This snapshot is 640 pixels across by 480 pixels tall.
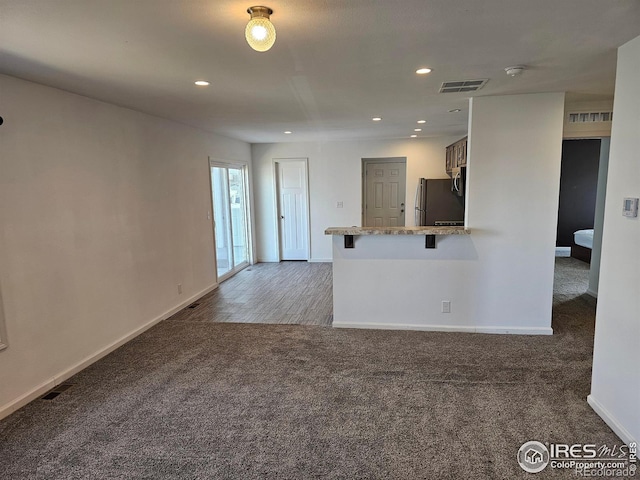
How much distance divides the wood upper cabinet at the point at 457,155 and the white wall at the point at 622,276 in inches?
115

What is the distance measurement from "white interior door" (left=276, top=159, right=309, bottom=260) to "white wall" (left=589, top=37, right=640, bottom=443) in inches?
209

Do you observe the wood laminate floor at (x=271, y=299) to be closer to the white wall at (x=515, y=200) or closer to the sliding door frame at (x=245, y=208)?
the sliding door frame at (x=245, y=208)

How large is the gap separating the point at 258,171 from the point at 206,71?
185 inches

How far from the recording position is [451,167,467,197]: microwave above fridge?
5.30 meters

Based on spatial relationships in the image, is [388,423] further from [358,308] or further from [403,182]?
[403,182]

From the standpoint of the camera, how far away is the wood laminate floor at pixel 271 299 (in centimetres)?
429

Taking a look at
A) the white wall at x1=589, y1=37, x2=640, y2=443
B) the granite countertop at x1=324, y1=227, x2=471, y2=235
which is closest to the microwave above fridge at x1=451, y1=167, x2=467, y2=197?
the granite countertop at x1=324, y1=227, x2=471, y2=235

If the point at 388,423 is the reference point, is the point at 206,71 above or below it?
above

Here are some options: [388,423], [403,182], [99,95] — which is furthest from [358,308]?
[403,182]

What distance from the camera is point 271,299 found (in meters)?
5.00

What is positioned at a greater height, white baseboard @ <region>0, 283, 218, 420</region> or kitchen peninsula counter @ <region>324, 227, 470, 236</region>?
kitchen peninsula counter @ <region>324, 227, 470, 236</region>

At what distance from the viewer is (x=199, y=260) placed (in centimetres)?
513
